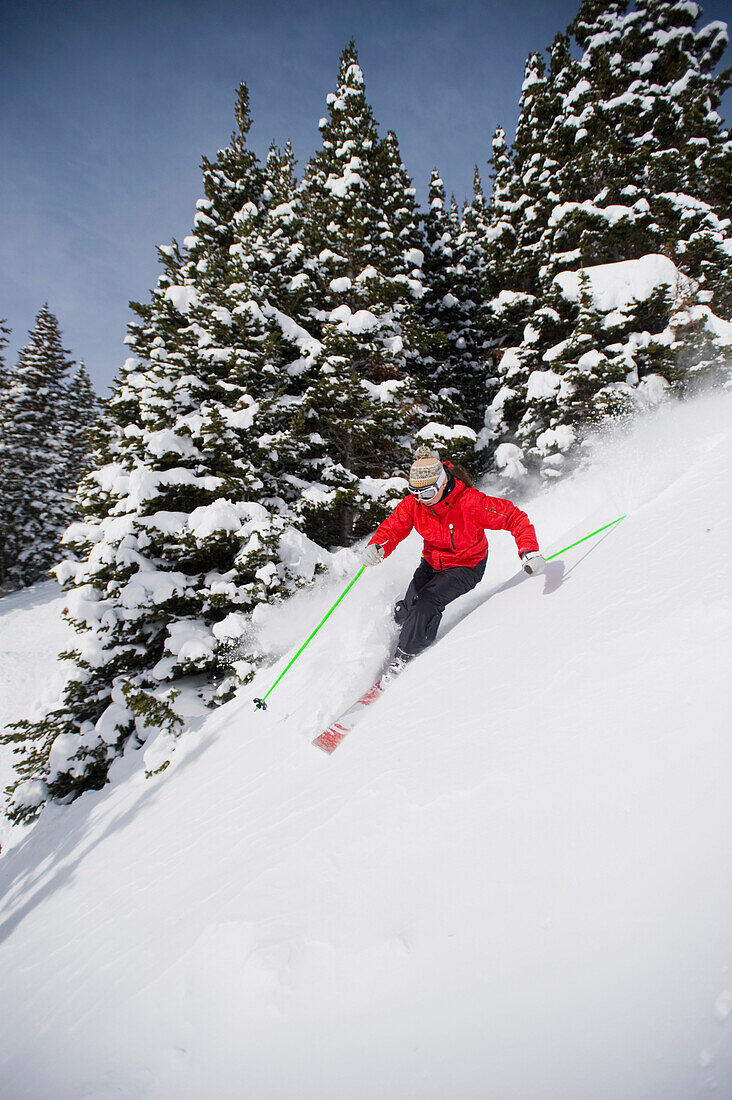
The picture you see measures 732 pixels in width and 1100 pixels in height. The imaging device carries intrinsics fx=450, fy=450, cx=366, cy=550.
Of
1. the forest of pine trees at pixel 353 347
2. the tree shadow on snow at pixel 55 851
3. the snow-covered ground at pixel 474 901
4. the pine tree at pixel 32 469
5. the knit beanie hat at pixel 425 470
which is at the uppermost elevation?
the pine tree at pixel 32 469

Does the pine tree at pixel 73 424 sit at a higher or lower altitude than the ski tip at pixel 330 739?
higher

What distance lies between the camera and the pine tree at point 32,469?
23.3 meters

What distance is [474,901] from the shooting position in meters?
1.64

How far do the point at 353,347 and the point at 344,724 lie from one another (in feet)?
29.7

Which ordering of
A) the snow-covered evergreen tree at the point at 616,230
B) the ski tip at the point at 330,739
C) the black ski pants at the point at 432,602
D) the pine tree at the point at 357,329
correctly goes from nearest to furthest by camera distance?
the ski tip at the point at 330,739 < the black ski pants at the point at 432,602 < the pine tree at the point at 357,329 < the snow-covered evergreen tree at the point at 616,230

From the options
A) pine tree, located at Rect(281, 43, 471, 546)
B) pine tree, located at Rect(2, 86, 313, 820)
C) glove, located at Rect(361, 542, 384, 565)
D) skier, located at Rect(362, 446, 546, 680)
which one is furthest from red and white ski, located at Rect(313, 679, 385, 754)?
pine tree, located at Rect(281, 43, 471, 546)

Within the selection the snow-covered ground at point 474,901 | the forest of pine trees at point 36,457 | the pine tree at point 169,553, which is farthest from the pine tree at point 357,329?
the forest of pine trees at point 36,457

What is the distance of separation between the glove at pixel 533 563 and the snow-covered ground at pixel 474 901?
19cm

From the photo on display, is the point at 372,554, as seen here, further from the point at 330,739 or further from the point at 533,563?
the point at 330,739

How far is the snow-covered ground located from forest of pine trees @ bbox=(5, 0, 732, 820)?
4832mm

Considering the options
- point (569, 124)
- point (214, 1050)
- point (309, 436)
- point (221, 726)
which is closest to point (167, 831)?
point (221, 726)

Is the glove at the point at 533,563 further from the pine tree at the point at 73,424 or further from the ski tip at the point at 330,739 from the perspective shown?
the pine tree at the point at 73,424

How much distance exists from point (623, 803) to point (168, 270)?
1739 centimetres

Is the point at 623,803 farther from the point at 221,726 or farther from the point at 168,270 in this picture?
the point at 168,270
